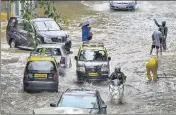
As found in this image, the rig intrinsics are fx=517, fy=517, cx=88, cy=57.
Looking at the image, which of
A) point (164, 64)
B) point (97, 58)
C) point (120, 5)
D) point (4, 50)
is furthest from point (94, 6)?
point (97, 58)

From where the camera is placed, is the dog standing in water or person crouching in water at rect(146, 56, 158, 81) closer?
the dog standing in water

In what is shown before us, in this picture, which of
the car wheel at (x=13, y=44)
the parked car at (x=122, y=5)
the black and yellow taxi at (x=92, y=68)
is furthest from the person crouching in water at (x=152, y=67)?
the parked car at (x=122, y=5)

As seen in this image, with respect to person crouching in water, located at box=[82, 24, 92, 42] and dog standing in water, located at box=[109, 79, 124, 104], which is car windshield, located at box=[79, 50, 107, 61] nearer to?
dog standing in water, located at box=[109, 79, 124, 104]

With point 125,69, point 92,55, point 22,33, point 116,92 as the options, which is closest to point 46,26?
point 22,33

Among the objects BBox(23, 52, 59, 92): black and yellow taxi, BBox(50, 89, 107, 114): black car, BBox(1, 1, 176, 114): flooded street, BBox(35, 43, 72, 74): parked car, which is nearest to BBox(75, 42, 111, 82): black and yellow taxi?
BBox(1, 1, 176, 114): flooded street

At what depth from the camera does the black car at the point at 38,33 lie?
92.1 ft

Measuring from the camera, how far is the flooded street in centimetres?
1817

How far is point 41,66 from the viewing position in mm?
19641

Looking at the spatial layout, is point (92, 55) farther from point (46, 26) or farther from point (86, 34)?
point (86, 34)

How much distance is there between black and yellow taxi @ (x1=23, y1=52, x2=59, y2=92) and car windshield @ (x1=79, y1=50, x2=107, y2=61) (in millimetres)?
2727

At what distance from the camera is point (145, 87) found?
21.1 meters

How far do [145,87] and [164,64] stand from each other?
484 centimetres

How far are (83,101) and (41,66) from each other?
5.30 metres

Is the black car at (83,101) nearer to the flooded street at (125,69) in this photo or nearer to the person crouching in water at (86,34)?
the flooded street at (125,69)
